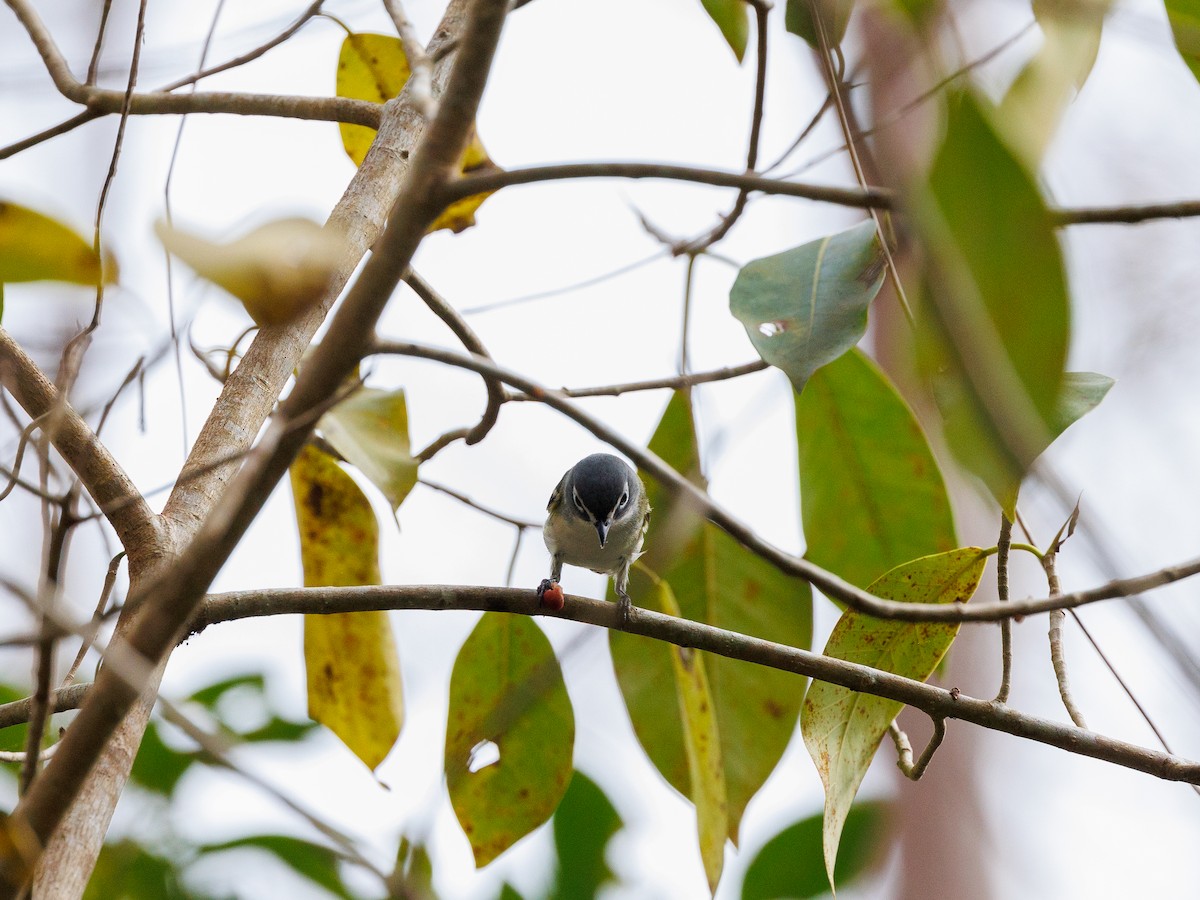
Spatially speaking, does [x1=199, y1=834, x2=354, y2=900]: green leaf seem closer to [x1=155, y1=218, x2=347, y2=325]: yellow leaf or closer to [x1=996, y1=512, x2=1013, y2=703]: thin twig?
→ [x1=996, y1=512, x2=1013, y2=703]: thin twig

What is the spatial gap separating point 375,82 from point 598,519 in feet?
4.13

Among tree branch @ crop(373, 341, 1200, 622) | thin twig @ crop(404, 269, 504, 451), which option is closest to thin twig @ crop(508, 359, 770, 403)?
thin twig @ crop(404, 269, 504, 451)

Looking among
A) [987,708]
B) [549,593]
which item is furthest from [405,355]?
[987,708]

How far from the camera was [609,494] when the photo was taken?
117 inches

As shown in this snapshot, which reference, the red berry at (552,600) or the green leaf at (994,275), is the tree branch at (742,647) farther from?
the green leaf at (994,275)

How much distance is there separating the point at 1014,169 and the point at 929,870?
14.9ft

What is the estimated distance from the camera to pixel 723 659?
7.18 ft

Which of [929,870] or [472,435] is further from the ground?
[472,435]

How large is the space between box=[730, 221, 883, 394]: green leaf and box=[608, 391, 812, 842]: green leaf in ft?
1.75

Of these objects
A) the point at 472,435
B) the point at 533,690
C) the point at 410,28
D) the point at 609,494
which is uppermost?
the point at 609,494

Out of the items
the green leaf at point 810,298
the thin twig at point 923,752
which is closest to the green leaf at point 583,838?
the thin twig at point 923,752

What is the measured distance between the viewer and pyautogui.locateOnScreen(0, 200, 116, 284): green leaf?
973 mm

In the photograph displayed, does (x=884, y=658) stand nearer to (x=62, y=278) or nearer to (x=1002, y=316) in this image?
(x=1002, y=316)

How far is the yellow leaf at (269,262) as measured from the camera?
28.9 inches
